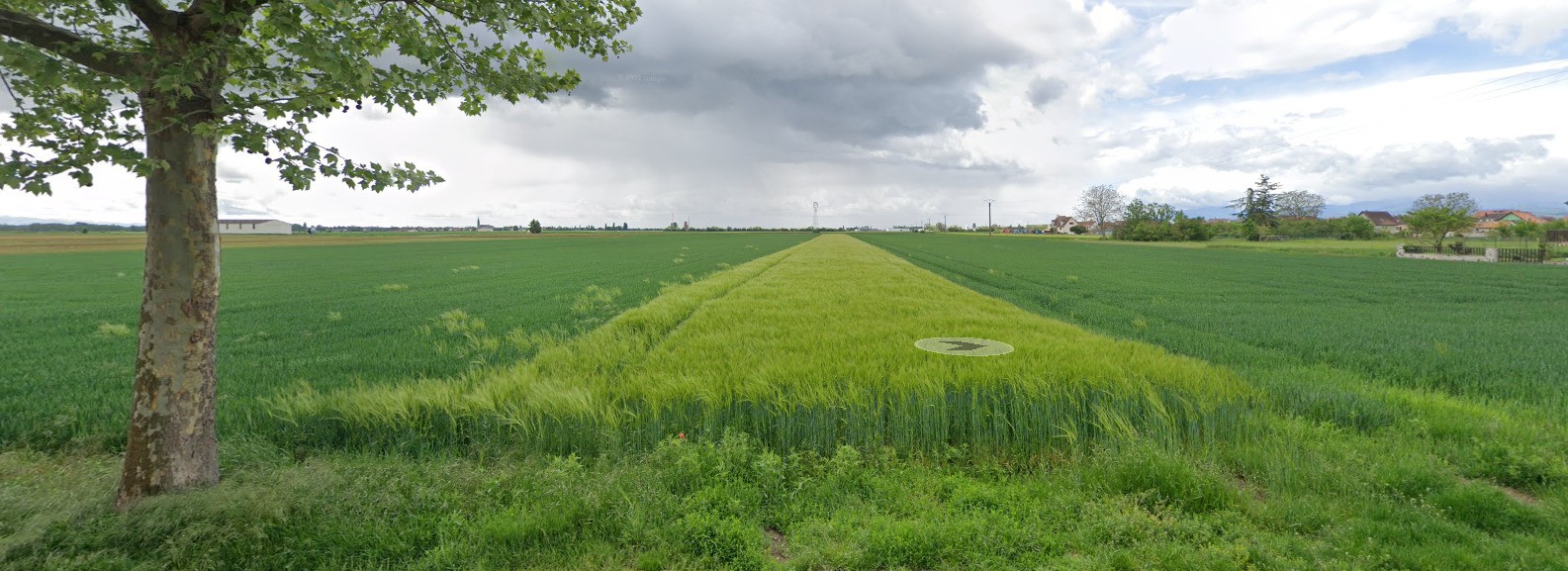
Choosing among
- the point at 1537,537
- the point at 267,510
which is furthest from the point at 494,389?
the point at 1537,537

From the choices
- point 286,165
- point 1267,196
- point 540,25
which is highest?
point 1267,196

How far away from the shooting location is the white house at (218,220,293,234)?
127019mm

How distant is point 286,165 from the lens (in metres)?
3.32

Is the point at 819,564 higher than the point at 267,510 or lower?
lower

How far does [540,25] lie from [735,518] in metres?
3.85

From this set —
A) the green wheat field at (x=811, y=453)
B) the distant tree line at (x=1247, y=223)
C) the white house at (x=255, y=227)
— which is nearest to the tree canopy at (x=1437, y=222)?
the distant tree line at (x=1247, y=223)

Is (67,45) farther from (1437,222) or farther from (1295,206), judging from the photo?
(1295,206)

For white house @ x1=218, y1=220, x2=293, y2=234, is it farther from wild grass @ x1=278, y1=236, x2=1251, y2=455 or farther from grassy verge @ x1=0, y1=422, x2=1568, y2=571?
grassy verge @ x1=0, y1=422, x2=1568, y2=571

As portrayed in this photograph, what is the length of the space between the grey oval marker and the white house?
172 m

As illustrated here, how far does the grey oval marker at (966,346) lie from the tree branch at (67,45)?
813cm

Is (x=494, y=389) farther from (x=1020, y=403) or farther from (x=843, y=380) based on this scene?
(x=1020, y=403)

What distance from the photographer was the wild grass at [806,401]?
5.32 meters

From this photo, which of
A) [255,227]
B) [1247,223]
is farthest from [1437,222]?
[255,227]

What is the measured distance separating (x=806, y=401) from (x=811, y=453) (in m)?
0.89
